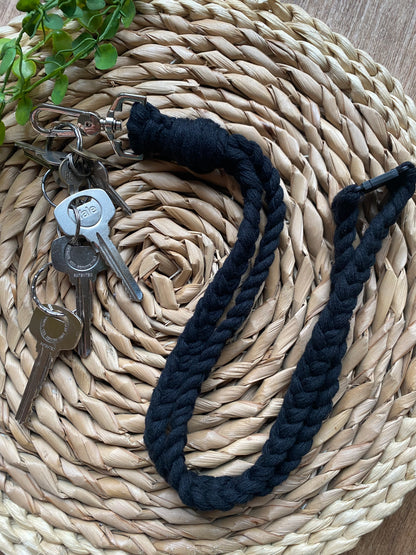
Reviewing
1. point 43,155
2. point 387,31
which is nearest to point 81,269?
point 43,155

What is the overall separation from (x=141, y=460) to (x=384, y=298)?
279 millimetres


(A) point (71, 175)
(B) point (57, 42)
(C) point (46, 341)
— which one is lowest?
(C) point (46, 341)

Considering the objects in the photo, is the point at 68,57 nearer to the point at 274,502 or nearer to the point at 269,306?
the point at 269,306

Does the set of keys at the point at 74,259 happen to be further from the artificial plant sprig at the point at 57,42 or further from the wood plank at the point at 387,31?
the wood plank at the point at 387,31

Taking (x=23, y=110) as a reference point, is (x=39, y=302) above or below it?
below

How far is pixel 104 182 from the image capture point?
1.93 ft

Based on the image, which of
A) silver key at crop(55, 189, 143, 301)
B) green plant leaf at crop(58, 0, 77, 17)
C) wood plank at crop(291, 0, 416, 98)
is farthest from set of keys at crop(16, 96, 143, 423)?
wood plank at crop(291, 0, 416, 98)

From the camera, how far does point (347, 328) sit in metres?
0.52

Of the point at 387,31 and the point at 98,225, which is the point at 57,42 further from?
the point at 387,31

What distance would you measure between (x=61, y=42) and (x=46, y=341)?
11.4 inches

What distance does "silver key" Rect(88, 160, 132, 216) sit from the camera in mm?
586

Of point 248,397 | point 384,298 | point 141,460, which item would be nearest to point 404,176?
point 384,298

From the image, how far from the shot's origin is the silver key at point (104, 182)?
23.1 inches

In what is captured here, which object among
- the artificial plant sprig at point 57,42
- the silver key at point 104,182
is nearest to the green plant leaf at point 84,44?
the artificial plant sprig at point 57,42
